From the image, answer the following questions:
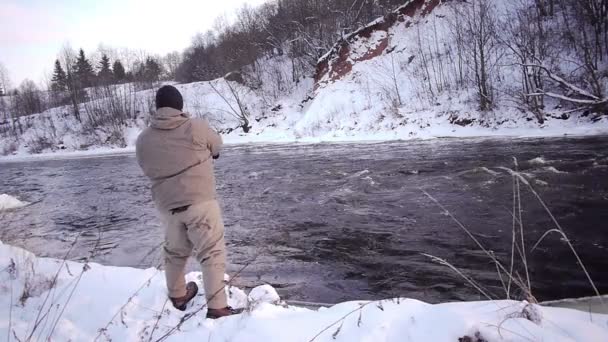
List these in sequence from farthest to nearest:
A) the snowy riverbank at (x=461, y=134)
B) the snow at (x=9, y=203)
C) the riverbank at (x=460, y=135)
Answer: the snowy riverbank at (x=461, y=134), the riverbank at (x=460, y=135), the snow at (x=9, y=203)

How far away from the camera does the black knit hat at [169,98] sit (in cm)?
328

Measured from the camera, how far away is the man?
3.23 metres

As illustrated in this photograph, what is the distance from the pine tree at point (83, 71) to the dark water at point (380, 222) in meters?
47.6

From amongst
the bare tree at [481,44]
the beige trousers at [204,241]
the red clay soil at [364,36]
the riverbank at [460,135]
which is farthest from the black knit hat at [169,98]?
the red clay soil at [364,36]

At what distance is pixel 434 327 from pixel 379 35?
90.6ft

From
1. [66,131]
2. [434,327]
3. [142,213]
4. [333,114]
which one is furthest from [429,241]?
[66,131]

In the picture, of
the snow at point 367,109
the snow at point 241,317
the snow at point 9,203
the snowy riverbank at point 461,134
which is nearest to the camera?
the snow at point 241,317

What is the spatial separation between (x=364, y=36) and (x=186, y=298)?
89.8ft

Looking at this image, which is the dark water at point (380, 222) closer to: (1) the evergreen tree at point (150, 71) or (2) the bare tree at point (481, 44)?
(2) the bare tree at point (481, 44)

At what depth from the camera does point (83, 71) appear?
5878cm

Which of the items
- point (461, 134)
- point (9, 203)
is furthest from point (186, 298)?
point (461, 134)

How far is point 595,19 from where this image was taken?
1742 cm

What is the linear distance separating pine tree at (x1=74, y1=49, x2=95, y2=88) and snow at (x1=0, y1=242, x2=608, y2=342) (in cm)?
5762

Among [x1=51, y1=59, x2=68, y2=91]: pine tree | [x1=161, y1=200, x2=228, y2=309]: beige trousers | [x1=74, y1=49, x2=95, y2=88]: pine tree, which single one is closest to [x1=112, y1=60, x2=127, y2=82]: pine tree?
[x1=74, y1=49, x2=95, y2=88]: pine tree
